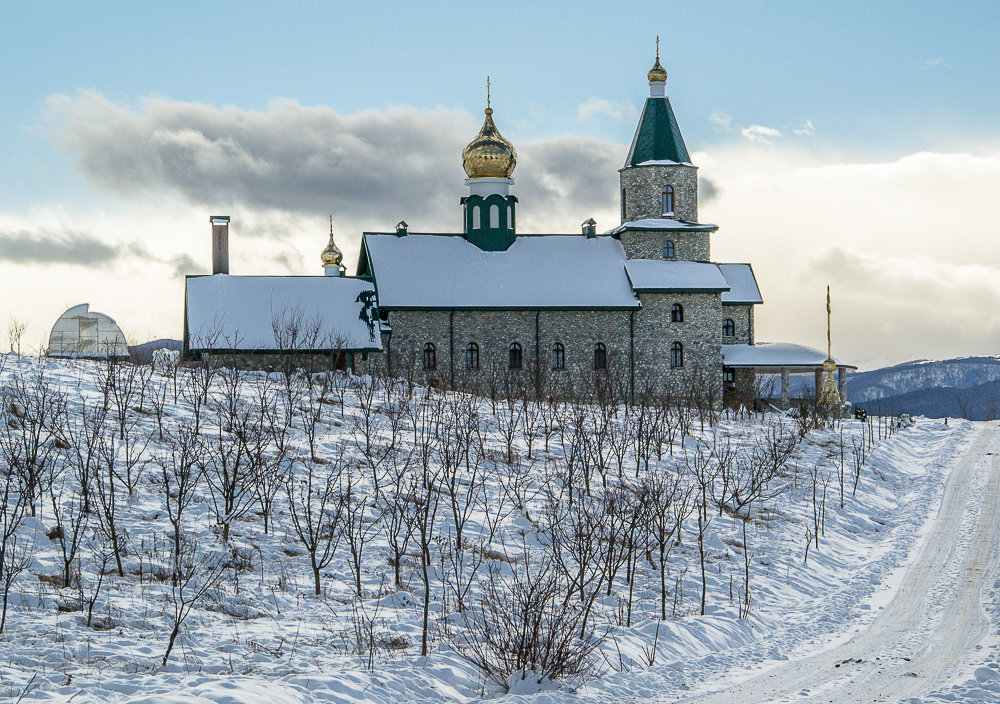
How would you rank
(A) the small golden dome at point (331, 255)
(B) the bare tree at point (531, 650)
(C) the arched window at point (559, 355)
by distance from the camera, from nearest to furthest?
(B) the bare tree at point (531, 650) → (C) the arched window at point (559, 355) → (A) the small golden dome at point (331, 255)

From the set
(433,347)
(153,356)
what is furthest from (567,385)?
(153,356)

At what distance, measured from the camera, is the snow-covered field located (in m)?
9.00

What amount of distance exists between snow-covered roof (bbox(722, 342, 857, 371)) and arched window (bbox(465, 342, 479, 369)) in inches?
368

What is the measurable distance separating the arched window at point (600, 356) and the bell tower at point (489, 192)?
5.43 metres

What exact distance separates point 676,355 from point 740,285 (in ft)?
21.8

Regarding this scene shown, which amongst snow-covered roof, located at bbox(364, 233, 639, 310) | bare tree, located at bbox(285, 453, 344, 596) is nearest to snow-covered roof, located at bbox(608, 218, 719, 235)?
snow-covered roof, located at bbox(364, 233, 639, 310)

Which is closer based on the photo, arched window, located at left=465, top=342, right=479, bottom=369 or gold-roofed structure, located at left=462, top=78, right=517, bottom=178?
arched window, located at left=465, top=342, right=479, bottom=369

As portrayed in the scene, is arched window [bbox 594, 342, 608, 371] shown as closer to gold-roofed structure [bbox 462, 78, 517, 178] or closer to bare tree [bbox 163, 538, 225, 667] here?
gold-roofed structure [bbox 462, 78, 517, 178]

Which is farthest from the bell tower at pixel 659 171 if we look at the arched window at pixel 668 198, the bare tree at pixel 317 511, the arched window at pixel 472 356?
the bare tree at pixel 317 511

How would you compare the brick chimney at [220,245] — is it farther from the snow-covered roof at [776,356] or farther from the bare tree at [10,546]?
the bare tree at [10,546]

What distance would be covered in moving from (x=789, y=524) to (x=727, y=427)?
8.74 m

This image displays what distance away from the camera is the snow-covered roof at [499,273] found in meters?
33.6

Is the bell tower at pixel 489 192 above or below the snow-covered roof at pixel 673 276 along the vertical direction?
above

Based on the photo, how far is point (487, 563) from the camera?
12.8 m
